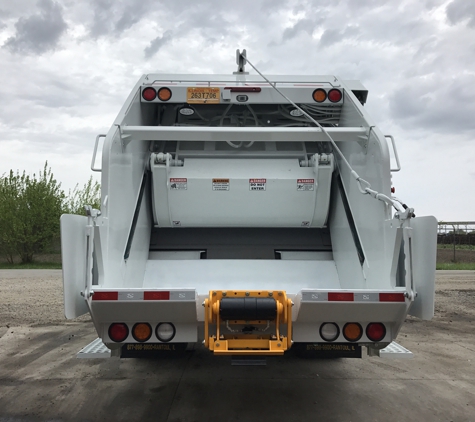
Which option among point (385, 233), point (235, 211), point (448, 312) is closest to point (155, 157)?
point (235, 211)

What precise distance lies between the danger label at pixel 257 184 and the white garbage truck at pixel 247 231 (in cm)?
1

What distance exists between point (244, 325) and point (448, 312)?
563cm

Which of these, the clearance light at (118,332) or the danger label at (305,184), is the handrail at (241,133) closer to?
the danger label at (305,184)

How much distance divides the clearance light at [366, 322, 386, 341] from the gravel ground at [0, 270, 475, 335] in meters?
3.51

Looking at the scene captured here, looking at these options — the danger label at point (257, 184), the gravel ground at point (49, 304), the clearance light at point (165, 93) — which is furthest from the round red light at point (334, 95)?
the gravel ground at point (49, 304)

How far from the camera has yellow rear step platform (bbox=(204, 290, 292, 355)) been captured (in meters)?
2.40

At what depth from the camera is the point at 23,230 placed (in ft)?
65.5

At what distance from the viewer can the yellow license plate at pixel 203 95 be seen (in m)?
3.72

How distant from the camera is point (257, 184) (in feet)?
12.7

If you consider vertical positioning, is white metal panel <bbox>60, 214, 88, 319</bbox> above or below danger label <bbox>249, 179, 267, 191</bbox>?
below

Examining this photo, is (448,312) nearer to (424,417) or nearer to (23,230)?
(424,417)

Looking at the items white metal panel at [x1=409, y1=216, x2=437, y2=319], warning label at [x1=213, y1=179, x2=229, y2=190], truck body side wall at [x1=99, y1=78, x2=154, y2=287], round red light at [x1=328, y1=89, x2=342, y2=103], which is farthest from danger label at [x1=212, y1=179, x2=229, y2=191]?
white metal panel at [x1=409, y1=216, x2=437, y2=319]

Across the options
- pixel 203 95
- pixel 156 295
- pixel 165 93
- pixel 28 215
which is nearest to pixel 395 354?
pixel 156 295

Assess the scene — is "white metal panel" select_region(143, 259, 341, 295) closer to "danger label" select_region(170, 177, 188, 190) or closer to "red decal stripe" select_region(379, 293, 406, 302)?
"danger label" select_region(170, 177, 188, 190)
